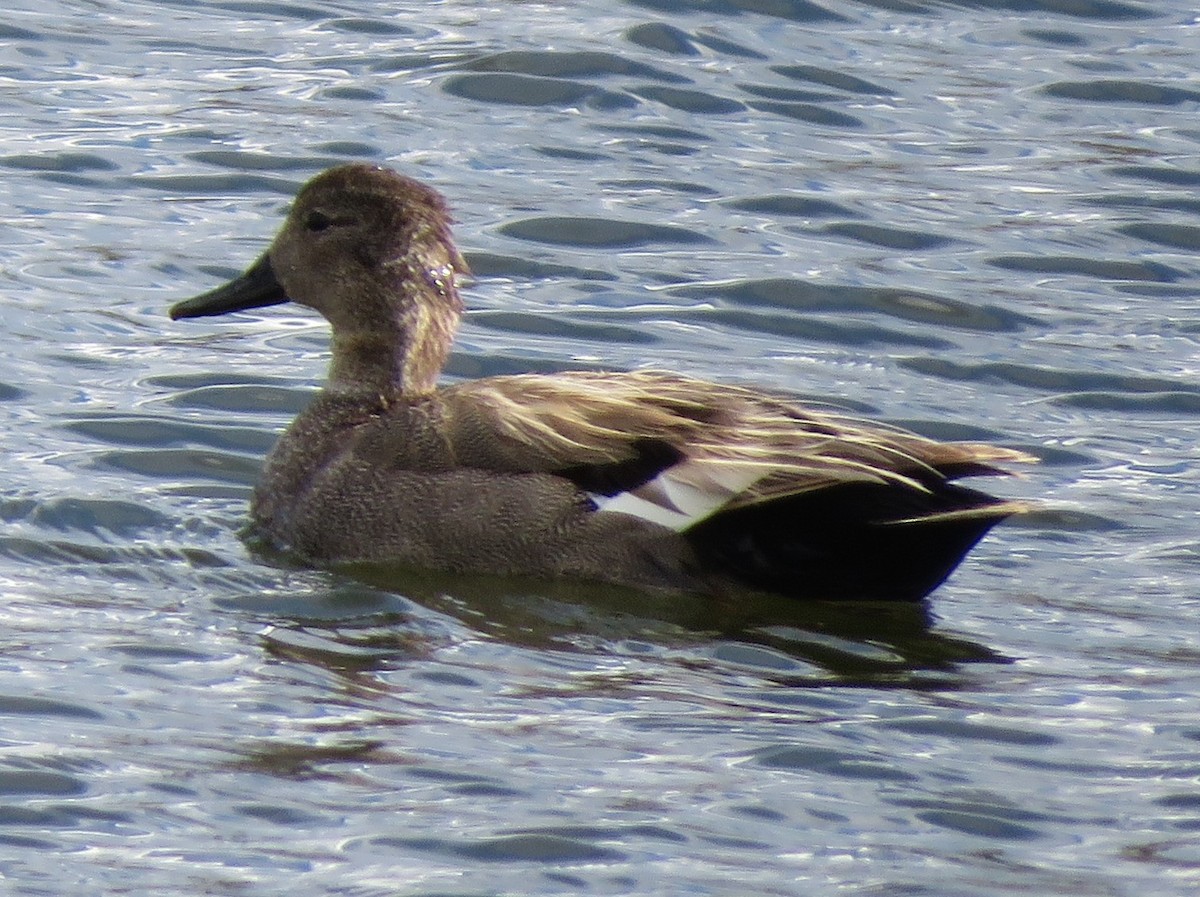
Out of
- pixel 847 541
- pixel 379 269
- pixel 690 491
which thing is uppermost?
pixel 379 269

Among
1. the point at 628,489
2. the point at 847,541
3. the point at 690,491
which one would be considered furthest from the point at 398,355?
the point at 847,541

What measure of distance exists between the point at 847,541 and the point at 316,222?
2.24 m

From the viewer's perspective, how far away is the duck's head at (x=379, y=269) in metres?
8.27

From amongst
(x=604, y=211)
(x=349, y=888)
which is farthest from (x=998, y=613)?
(x=604, y=211)

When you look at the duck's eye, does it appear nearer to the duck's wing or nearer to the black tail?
the duck's wing

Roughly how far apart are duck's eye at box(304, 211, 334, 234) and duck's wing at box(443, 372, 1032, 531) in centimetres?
90

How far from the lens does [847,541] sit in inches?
288

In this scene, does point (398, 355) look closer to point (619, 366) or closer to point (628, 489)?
point (628, 489)

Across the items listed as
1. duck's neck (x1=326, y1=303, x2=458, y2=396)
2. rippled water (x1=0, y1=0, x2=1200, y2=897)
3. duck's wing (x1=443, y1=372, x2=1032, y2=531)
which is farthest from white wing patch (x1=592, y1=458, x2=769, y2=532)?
duck's neck (x1=326, y1=303, x2=458, y2=396)

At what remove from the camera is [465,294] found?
10336 mm

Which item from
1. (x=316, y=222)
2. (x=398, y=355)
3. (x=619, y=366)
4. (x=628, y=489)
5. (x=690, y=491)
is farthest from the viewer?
(x=619, y=366)

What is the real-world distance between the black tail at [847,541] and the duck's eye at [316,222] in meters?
1.86

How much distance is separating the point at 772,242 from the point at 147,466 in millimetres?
3655

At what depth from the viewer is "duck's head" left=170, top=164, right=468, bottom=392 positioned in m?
8.27
